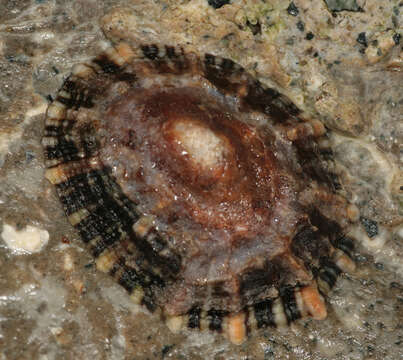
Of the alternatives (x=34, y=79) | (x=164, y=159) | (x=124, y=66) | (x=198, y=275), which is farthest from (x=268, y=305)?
(x=34, y=79)

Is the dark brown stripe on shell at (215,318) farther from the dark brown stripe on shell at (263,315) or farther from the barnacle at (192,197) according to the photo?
the dark brown stripe on shell at (263,315)

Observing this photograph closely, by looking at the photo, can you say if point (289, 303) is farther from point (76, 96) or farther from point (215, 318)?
point (76, 96)

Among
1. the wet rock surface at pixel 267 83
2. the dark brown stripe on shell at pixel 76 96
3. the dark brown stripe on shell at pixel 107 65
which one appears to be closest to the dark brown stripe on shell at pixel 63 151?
the wet rock surface at pixel 267 83

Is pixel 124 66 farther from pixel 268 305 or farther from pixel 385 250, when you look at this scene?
pixel 385 250

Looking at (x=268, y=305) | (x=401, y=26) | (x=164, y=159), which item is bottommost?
(x=268, y=305)

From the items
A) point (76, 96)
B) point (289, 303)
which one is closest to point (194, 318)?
point (289, 303)
